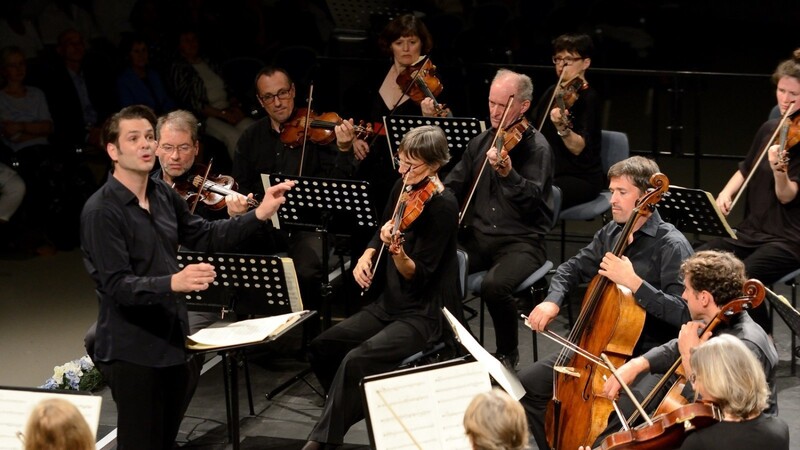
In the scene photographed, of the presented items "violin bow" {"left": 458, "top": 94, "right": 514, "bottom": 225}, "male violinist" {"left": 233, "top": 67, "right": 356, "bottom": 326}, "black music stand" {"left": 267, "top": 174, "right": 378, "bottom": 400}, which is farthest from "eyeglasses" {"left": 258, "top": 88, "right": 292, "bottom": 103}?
"violin bow" {"left": 458, "top": 94, "right": 514, "bottom": 225}

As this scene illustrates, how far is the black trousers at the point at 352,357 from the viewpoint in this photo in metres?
4.63

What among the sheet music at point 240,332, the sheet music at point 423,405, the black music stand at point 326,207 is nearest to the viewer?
the sheet music at point 423,405

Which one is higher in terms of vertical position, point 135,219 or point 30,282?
point 135,219

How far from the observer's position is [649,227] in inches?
182

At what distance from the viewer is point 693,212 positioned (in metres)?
5.29

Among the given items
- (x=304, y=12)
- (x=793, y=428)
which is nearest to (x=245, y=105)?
(x=304, y=12)

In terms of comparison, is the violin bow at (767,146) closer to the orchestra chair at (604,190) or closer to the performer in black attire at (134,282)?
the orchestra chair at (604,190)

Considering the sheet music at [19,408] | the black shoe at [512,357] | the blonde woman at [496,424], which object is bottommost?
the black shoe at [512,357]

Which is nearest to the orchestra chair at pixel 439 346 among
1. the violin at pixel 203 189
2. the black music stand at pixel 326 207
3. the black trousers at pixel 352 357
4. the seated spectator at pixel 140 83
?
the black trousers at pixel 352 357

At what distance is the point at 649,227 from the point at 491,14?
560 cm

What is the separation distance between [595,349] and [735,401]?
116 cm

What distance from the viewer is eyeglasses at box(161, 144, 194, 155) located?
17.6 feet

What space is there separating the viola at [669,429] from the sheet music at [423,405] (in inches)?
20.4

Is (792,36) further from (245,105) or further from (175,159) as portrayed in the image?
(175,159)
